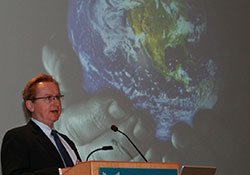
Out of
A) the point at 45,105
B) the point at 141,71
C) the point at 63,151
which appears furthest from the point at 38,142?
the point at 141,71

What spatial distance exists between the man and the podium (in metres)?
0.42

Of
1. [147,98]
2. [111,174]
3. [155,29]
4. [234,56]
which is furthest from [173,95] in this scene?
[111,174]

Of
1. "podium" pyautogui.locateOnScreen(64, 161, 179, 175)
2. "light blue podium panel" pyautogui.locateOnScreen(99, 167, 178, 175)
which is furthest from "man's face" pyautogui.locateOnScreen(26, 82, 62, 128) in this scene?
"light blue podium panel" pyautogui.locateOnScreen(99, 167, 178, 175)

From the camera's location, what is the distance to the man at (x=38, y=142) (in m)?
3.37

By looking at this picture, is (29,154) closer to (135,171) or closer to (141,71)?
(135,171)

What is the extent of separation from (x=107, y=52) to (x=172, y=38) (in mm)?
867

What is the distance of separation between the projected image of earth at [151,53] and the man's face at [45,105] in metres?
0.78

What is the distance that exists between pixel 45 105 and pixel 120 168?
1.32 metres

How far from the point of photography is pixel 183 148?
5145 millimetres

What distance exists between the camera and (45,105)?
3.81 m

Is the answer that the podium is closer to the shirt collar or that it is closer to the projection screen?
the shirt collar

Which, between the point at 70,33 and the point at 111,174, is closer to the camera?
the point at 111,174

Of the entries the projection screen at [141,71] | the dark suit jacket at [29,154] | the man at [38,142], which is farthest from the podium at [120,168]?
the projection screen at [141,71]

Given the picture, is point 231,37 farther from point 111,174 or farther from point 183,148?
point 111,174
